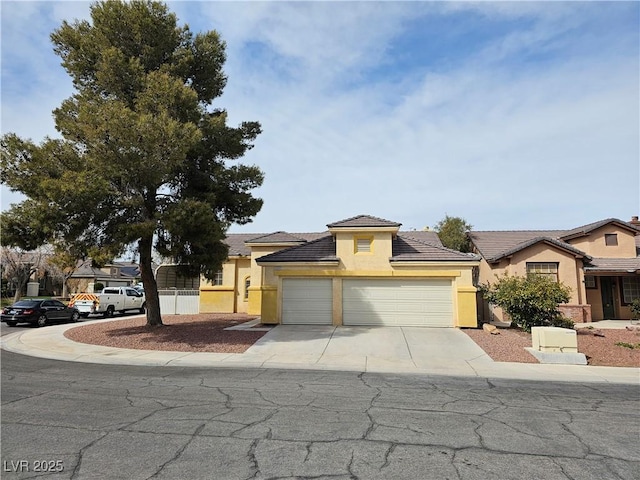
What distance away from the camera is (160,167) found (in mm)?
14383

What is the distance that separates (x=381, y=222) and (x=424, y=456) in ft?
49.3

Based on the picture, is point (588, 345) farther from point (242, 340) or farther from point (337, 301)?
point (242, 340)

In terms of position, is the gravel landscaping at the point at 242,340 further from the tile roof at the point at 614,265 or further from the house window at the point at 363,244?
the house window at the point at 363,244

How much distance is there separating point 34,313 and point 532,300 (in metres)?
24.4

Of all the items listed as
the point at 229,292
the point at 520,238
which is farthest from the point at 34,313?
the point at 520,238

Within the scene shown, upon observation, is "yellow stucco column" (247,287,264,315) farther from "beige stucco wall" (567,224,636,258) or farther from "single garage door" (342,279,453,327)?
"beige stucco wall" (567,224,636,258)

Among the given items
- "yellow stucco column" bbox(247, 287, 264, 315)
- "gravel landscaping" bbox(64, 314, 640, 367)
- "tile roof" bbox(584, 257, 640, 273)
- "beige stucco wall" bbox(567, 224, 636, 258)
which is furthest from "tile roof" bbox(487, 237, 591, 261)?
"yellow stucco column" bbox(247, 287, 264, 315)

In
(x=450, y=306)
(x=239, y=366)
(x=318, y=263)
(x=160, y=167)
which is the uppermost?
(x=160, y=167)

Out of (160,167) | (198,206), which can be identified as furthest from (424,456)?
(160,167)

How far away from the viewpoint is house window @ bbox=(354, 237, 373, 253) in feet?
63.4

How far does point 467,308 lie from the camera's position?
58.5ft

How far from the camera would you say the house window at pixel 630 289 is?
22197 mm

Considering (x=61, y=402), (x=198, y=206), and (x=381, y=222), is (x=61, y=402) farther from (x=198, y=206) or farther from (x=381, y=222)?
(x=381, y=222)

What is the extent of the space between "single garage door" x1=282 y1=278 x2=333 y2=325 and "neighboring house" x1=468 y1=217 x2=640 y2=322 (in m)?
8.20
